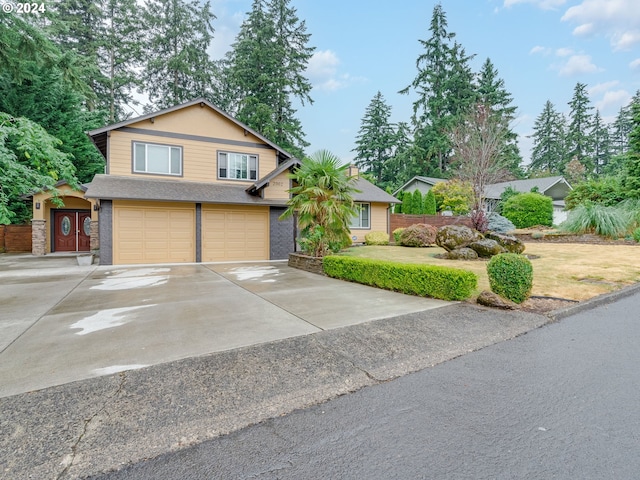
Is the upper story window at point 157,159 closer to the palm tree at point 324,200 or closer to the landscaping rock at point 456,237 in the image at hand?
the palm tree at point 324,200

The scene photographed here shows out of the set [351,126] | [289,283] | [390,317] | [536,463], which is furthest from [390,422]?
[351,126]

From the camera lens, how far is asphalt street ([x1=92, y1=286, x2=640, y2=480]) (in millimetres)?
1933

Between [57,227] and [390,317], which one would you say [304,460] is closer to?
[390,317]

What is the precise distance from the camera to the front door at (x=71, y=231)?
1683cm

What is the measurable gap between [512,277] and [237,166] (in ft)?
40.4

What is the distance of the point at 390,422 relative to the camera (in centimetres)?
241

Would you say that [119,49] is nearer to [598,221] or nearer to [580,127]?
[598,221]

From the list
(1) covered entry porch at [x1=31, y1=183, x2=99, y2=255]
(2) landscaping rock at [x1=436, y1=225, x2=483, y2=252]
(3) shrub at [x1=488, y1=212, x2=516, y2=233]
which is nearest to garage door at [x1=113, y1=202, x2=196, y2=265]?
(1) covered entry porch at [x1=31, y1=183, x2=99, y2=255]

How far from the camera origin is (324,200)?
9938 millimetres

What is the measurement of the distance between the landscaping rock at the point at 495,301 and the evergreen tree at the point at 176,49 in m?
28.8

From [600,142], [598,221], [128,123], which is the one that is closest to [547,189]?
[598,221]

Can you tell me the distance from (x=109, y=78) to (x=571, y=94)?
58.9 m

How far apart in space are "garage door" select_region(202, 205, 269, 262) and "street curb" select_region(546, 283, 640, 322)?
35.9ft

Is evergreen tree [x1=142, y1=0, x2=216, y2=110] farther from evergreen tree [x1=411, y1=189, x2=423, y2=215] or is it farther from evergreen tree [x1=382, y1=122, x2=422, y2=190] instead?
evergreen tree [x1=382, y1=122, x2=422, y2=190]
